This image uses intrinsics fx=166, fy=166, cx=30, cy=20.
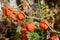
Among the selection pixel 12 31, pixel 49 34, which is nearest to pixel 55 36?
pixel 49 34

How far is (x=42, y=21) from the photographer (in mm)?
382

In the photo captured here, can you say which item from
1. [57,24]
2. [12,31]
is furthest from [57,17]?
[12,31]

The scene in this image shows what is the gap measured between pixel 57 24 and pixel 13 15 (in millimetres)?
111

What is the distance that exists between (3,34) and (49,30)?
122 mm

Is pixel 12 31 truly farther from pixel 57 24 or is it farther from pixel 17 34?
pixel 57 24

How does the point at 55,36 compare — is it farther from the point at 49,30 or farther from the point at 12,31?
the point at 12,31

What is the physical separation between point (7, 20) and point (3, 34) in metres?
0.04

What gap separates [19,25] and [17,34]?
0.09 feet

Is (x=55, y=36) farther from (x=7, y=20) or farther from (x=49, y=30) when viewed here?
(x=7, y=20)

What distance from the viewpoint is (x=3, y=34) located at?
433 millimetres

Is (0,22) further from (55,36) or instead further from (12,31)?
(55,36)

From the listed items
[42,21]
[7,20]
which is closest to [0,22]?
[7,20]

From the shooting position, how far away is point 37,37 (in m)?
0.41

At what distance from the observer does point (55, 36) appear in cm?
38
